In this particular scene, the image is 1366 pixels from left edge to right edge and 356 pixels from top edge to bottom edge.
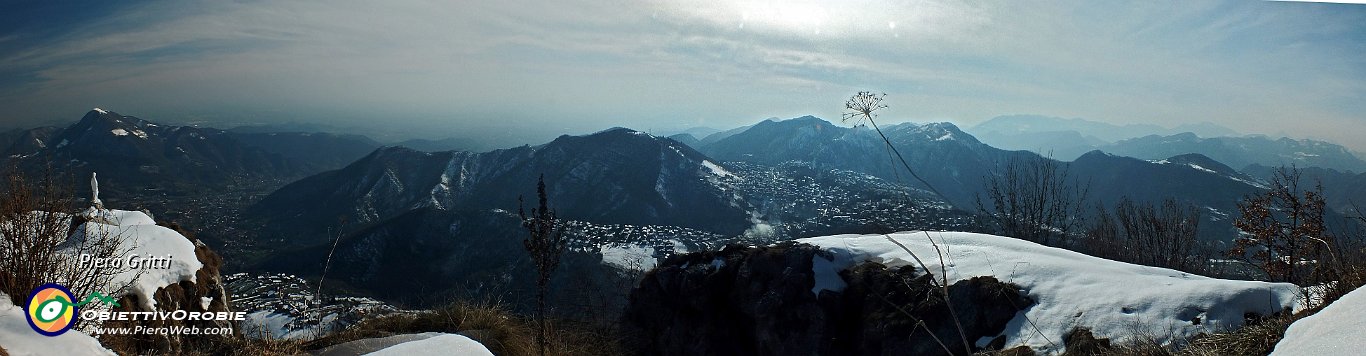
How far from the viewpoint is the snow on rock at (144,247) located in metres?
5.17

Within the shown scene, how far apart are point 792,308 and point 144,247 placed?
10.7 m

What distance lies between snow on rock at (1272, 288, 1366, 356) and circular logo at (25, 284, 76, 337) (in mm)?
5859

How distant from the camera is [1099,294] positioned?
7.50 meters

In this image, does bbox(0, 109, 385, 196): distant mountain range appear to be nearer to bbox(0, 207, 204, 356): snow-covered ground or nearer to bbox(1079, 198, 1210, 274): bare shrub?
bbox(0, 207, 204, 356): snow-covered ground

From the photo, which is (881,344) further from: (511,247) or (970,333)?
(511,247)

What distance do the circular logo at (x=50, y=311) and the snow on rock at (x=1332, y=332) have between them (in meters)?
5.86

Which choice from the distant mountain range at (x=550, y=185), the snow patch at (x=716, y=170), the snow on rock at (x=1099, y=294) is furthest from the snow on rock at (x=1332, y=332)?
the snow patch at (x=716, y=170)

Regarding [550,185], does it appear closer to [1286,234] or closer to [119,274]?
[1286,234]

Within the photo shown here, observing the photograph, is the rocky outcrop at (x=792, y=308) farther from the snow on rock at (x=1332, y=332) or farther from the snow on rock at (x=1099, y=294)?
the snow on rock at (x=1332, y=332)

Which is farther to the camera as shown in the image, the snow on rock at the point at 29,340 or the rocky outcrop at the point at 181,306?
the rocky outcrop at the point at 181,306

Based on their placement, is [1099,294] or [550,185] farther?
[550,185]

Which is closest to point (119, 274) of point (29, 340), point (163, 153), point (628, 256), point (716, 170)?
point (29, 340)

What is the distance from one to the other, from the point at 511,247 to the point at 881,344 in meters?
81.1

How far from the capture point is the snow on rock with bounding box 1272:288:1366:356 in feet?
7.82
